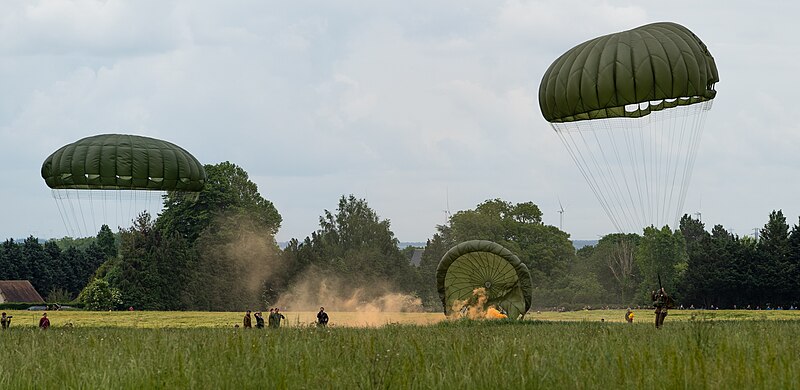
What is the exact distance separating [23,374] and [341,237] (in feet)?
290

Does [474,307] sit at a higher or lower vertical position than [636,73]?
lower

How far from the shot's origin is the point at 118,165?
40.0 m

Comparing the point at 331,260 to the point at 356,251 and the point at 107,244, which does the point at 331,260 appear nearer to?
the point at 356,251

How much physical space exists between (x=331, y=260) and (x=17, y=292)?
3522 cm

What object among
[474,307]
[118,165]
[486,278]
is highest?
[118,165]

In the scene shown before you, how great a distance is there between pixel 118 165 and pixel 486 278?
1717 cm

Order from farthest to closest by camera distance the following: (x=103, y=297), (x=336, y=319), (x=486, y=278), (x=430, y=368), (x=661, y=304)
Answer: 1. (x=103, y=297)
2. (x=336, y=319)
3. (x=486, y=278)
4. (x=661, y=304)
5. (x=430, y=368)

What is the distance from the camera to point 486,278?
131ft

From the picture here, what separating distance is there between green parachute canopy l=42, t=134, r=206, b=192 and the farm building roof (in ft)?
191

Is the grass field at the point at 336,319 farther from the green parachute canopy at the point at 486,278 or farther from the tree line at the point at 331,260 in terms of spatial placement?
the tree line at the point at 331,260

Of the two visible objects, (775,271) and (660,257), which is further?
(660,257)

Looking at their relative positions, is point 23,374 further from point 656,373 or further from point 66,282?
point 66,282

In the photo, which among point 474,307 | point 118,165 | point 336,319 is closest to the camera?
point 474,307

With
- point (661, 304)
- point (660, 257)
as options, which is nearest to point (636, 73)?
point (661, 304)
